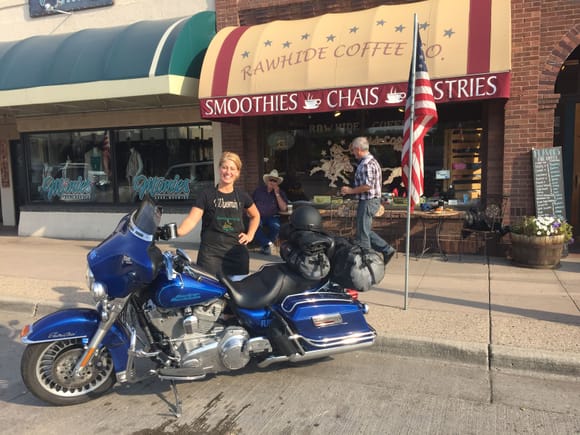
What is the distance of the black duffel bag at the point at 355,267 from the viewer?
3.74 metres

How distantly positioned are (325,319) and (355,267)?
46 centimetres

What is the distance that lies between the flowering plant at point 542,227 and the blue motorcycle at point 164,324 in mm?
4245

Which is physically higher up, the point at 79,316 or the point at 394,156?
the point at 394,156

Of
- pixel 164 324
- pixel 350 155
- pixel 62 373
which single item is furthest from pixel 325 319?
pixel 350 155

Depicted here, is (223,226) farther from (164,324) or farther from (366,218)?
(366,218)

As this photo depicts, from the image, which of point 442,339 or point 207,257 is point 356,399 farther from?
point 207,257

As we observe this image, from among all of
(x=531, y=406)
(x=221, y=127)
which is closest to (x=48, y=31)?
(x=221, y=127)

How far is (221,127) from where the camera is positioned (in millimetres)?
9461

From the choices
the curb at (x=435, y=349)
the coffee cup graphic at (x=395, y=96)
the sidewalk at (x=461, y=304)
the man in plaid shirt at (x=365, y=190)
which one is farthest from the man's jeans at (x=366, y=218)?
the curb at (x=435, y=349)

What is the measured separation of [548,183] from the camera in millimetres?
7254

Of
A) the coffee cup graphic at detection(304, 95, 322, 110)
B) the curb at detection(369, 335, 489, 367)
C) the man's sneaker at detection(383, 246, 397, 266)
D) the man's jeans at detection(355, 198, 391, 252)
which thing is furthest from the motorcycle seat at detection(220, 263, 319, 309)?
the coffee cup graphic at detection(304, 95, 322, 110)

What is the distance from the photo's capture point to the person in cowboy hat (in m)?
8.18

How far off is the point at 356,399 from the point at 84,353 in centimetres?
202

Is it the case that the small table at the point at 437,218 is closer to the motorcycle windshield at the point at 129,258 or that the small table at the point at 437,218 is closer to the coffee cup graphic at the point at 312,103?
the coffee cup graphic at the point at 312,103
